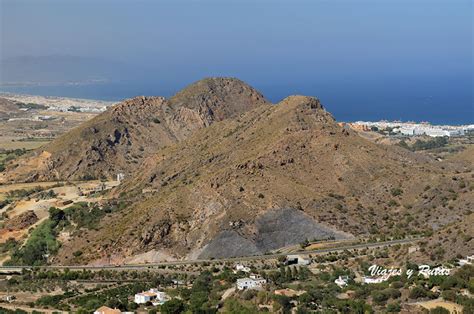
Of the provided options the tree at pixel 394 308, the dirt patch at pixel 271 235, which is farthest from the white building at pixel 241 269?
the tree at pixel 394 308

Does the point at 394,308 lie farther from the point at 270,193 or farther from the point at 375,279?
the point at 270,193

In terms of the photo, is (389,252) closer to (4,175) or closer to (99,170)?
(99,170)

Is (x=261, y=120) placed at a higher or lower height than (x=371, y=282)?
higher

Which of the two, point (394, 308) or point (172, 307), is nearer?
point (394, 308)

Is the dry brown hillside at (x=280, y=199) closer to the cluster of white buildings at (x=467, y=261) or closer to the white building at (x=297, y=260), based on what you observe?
the white building at (x=297, y=260)

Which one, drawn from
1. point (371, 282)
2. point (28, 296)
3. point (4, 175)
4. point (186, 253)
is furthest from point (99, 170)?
point (371, 282)

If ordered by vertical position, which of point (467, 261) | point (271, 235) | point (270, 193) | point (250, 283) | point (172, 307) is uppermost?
point (270, 193)

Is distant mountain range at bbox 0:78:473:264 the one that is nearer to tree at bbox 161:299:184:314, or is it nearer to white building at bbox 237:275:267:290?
white building at bbox 237:275:267:290

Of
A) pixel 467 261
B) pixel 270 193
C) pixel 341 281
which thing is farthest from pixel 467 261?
pixel 270 193
